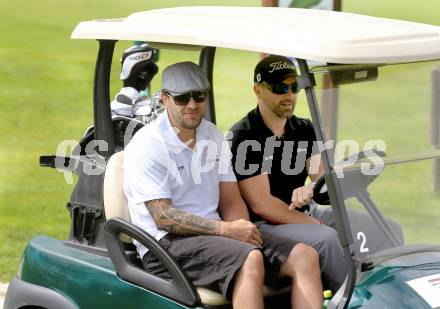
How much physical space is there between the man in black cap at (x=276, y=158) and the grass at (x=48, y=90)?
3010 mm

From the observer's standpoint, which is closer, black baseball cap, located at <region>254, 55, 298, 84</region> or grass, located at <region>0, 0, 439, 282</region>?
black baseball cap, located at <region>254, 55, 298, 84</region>

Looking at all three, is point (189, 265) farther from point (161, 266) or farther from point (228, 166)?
point (228, 166)

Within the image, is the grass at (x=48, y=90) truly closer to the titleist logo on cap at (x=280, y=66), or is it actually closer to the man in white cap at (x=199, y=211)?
the man in white cap at (x=199, y=211)

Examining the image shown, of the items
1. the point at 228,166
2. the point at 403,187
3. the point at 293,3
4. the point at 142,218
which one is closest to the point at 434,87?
the point at 403,187

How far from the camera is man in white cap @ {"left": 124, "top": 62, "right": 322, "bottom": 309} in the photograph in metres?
Result: 3.49

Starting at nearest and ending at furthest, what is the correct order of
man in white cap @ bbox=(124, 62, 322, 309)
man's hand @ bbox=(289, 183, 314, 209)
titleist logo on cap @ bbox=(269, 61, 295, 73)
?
man in white cap @ bbox=(124, 62, 322, 309)
man's hand @ bbox=(289, 183, 314, 209)
titleist logo on cap @ bbox=(269, 61, 295, 73)

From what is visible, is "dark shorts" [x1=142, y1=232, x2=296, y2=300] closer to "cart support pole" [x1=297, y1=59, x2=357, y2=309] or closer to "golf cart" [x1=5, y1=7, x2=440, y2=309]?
"golf cart" [x1=5, y1=7, x2=440, y2=309]

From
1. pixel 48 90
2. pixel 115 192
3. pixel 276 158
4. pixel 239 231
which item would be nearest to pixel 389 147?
pixel 239 231

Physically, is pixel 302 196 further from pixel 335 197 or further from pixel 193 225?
pixel 335 197

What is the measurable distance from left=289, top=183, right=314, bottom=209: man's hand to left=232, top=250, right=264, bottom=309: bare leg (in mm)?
396

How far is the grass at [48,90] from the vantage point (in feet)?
27.2

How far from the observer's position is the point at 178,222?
11.9ft

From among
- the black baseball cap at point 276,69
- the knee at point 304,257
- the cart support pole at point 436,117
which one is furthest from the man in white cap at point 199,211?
the cart support pole at point 436,117
